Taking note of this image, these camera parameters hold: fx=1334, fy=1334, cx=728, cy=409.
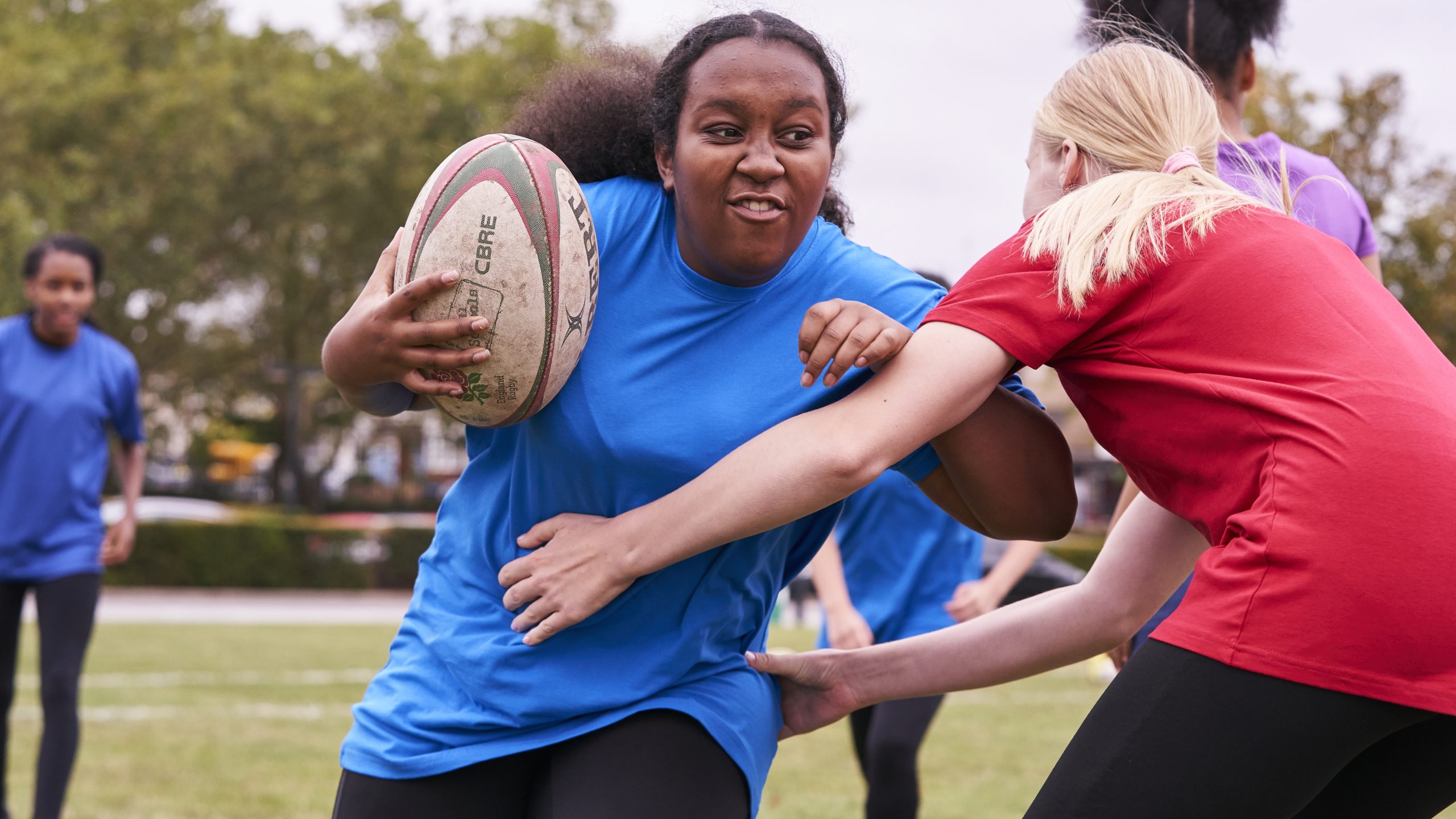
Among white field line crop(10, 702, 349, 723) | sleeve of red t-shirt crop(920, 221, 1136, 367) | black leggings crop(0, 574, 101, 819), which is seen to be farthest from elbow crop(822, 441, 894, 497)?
white field line crop(10, 702, 349, 723)

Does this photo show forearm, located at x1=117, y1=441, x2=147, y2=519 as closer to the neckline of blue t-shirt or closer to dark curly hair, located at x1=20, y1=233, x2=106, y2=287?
dark curly hair, located at x1=20, y1=233, x2=106, y2=287

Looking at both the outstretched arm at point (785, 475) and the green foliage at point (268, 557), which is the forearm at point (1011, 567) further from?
the green foliage at point (268, 557)

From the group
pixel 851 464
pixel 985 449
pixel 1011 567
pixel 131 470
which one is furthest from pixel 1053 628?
pixel 131 470

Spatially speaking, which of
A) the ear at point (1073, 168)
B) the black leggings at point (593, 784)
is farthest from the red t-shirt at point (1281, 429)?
the black leggings at point (593, 784)

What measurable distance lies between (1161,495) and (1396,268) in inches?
759

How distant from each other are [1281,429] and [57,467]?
19.7ft

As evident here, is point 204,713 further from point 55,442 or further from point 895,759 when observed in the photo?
point 895,759

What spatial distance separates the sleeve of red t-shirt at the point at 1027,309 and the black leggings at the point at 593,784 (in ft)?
3.33

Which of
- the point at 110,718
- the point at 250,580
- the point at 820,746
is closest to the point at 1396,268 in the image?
the point at 820,746

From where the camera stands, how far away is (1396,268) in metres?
19.5

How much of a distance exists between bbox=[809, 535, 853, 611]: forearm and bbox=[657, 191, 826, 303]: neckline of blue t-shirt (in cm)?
270

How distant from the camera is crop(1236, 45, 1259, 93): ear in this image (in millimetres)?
3736

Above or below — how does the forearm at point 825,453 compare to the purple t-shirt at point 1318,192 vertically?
below

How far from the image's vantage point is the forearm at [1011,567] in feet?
18.8
